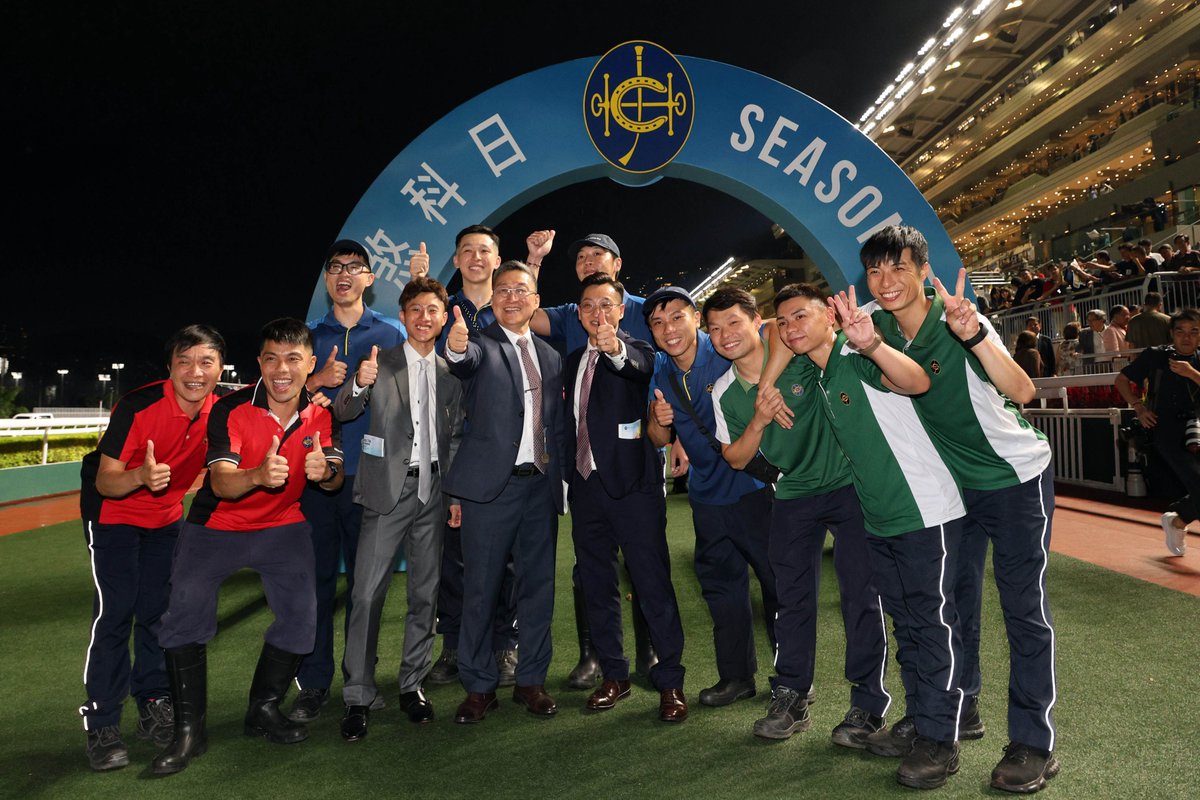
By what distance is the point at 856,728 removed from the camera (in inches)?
120

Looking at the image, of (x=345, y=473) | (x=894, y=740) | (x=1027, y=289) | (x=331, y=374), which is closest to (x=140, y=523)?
(x=345, y=473)

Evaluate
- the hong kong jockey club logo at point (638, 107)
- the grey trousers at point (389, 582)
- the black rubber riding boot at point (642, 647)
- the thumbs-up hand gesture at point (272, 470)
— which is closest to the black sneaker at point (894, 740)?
the black rubber riding boot at point (642, 647)

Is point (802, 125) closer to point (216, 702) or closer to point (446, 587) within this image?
point (446, 587)

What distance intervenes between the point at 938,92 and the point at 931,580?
3838cm

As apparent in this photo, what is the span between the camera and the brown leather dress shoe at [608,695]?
11.4ft

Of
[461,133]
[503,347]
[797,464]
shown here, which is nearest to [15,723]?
[503,347]

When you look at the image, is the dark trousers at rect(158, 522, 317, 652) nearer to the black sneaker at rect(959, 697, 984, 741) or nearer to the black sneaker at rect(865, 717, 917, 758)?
the black sneaker at rect(865, 717, 917, 758)

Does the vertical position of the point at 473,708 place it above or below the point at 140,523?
below

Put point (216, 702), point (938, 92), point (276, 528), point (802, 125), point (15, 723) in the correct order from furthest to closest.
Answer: point (938, 92), point (802, 125), point (216, 702), point (15, 723), point (276, 528)

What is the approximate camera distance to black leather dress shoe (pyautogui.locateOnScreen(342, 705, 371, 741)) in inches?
127

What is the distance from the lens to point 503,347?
355 cm

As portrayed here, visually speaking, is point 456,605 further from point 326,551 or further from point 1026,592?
point 1026,592

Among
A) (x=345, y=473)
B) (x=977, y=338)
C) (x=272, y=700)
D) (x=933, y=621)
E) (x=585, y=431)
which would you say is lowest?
(x=272, y=700)

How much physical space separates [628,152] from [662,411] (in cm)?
319
